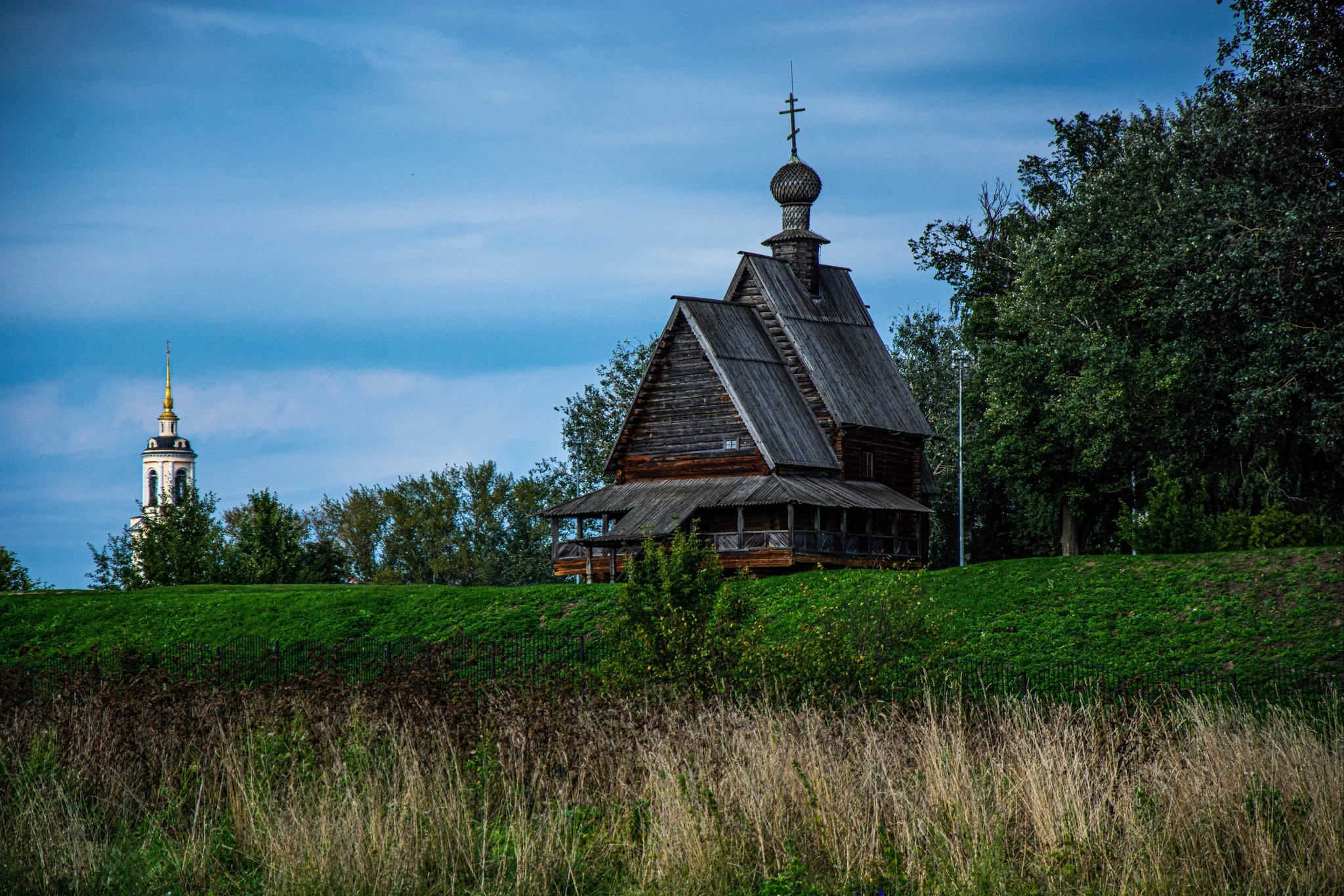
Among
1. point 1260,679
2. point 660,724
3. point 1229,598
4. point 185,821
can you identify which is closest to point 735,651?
point 660,724

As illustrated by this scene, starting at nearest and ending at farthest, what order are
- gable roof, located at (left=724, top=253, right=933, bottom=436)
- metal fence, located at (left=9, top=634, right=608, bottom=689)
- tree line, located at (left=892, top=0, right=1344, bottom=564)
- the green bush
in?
the green bush < metal fence, located at (left=9, top=634, right=608, bottom=689) < tree line, located at (left=892, top=0, right=1344, bottom=564) < gable roof, located at (left=724, top=253, right=933, bottom=436)

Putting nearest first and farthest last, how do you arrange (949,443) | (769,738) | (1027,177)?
(769,738) < (1027,177) < (949,443)

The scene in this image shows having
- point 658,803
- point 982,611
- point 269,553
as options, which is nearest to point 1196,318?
point 982,611

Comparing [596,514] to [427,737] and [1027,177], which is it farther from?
[427,737]

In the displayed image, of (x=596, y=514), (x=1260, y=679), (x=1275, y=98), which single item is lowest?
(x=1260, y=679)

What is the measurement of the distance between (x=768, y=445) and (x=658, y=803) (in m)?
29.0

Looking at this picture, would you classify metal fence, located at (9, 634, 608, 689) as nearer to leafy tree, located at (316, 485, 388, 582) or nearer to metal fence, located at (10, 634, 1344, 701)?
metal fence, located at (10, 634, 1344, 701)

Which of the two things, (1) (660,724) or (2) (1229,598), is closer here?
(1) (660,724)

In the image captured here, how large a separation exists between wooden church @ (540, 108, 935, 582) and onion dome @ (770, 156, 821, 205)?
316cm

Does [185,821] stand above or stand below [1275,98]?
below

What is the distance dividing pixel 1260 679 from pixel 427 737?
52.4ft

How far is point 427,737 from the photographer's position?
42.3 ft

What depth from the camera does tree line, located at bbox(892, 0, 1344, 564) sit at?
1238 inches

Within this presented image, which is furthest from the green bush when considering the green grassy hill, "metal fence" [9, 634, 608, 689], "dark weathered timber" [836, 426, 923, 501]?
"dark weathered timber" [836, 426, 923, 501]
